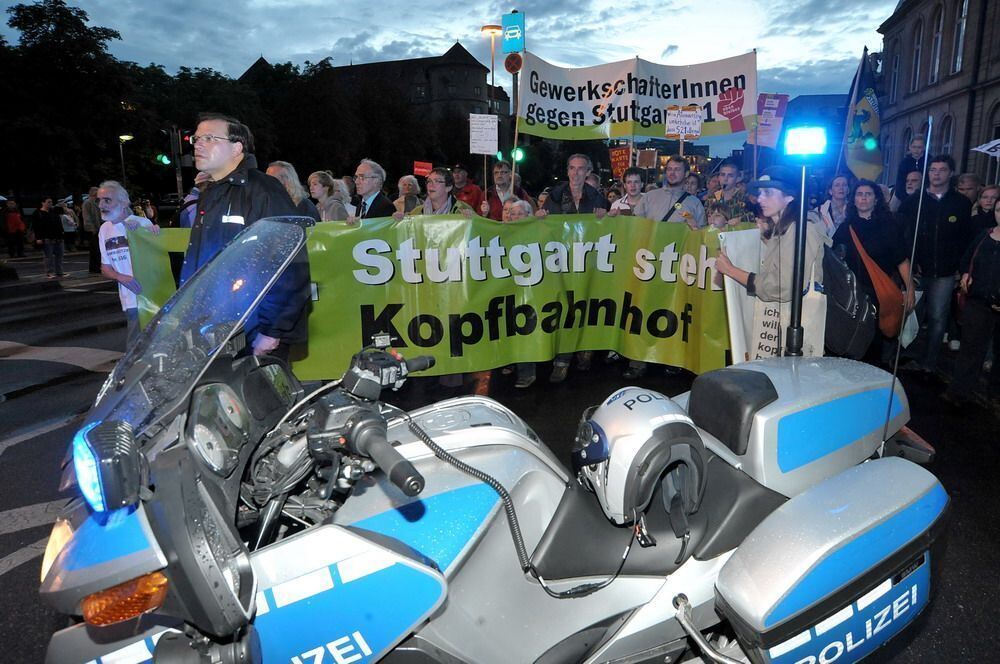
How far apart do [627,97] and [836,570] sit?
7.79 meters

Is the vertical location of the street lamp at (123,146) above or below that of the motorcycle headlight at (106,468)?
above

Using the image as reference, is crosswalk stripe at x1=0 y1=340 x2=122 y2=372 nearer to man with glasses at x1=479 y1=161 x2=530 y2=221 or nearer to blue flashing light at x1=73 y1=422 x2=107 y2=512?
man with glasses at x1=479 y1=161 x2=530 y2=221

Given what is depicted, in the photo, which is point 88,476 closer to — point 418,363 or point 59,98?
point 418,363

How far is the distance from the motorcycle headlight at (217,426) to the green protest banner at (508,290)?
3827 millimetres

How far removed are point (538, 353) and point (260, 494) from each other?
15.1 feet

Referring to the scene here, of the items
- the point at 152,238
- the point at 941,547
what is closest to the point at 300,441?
the point at 941,547

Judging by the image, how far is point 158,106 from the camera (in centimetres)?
4481

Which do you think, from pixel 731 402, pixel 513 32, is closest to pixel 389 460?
pixel 731 402

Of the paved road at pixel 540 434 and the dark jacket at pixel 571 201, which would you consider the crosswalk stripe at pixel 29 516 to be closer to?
the paved road at pixel 540 434

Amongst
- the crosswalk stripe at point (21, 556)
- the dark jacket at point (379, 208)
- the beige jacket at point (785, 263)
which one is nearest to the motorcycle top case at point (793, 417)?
the beige jacket at point (785, 263)

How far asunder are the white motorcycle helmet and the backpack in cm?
198

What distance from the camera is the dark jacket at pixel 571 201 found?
798 cm

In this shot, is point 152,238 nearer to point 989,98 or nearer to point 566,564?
point 566,564

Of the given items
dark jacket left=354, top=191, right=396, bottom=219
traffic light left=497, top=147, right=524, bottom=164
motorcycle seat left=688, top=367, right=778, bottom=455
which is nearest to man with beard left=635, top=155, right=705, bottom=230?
traffic light left=497, top=147, right=524, bottom=164
